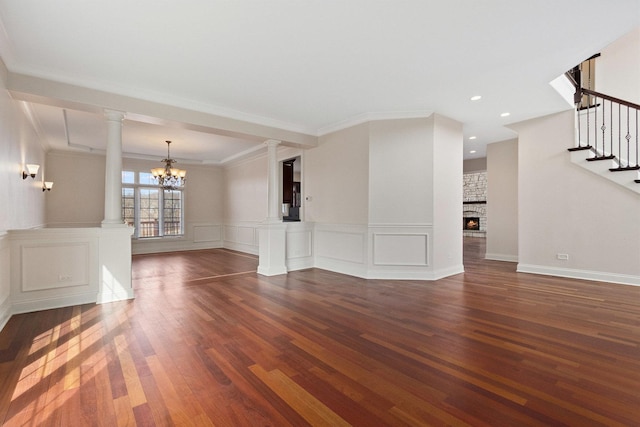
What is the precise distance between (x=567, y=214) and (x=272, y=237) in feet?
17.4

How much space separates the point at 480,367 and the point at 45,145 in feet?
30.7

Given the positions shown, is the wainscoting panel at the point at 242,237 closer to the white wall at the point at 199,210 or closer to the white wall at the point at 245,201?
the white wall at the point at 245,201

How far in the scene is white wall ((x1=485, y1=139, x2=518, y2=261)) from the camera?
7117 millimetres

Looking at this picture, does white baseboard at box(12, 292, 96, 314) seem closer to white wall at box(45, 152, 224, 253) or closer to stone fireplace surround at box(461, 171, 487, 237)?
white wall at box(45, 152, 224, 253)

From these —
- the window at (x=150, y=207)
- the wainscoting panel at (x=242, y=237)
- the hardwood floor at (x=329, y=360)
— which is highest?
the window at (x=150, y=207)

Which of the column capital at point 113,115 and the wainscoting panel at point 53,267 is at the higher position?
the column capital at point 113,115

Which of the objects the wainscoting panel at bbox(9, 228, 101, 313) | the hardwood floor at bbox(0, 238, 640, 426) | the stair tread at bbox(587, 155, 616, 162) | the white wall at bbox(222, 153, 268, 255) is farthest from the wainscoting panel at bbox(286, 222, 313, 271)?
the stair tread at bbox(587, 155, 616, 162)

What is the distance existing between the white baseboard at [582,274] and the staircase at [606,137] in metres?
1.37

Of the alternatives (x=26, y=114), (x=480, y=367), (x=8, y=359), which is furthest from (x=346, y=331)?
(x=26, y=114)

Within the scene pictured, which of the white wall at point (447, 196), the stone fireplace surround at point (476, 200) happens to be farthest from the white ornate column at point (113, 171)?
the stone fireplace surround at point (476, 200)

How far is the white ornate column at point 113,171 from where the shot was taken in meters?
4.08

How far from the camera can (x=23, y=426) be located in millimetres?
1617

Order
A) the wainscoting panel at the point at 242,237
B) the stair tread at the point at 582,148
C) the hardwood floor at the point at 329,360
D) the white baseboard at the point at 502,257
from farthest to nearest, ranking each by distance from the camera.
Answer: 1. the wainscoting panel at the point at 242,237
2. the white baseboard at the point at 502,257
3. the stair tread at the point at 582,148
4. the hardwood floor at the point at 329,360

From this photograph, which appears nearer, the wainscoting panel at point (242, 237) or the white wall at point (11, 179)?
the white wall at point (11, 179)
